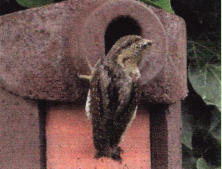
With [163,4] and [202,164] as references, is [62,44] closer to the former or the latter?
[163,4]

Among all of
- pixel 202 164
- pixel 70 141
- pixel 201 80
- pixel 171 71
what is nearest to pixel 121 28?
pixel 171 71

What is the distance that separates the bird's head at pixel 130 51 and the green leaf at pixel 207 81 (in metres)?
0.44

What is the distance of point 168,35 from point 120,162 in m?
0.31

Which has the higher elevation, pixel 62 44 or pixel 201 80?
pixel 62 44

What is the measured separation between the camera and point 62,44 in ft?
2.88

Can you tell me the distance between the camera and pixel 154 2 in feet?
3.52

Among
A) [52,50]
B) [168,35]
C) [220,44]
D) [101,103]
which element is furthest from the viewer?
[220,44]

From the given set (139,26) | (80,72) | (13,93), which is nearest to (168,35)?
(139,26)

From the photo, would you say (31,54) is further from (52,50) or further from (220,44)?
(220,44)

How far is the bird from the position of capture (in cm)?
77

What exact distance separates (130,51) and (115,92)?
0.31 feet

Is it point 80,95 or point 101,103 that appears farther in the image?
point 80,95

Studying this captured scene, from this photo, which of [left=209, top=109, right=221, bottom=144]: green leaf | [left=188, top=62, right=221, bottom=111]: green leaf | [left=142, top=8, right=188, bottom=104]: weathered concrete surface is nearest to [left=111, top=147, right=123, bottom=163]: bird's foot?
[left=142, top=8, right=188, bottom=104]: weathered concrete surface

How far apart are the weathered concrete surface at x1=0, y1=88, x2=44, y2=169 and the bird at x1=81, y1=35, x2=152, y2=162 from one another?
0.46 ft
